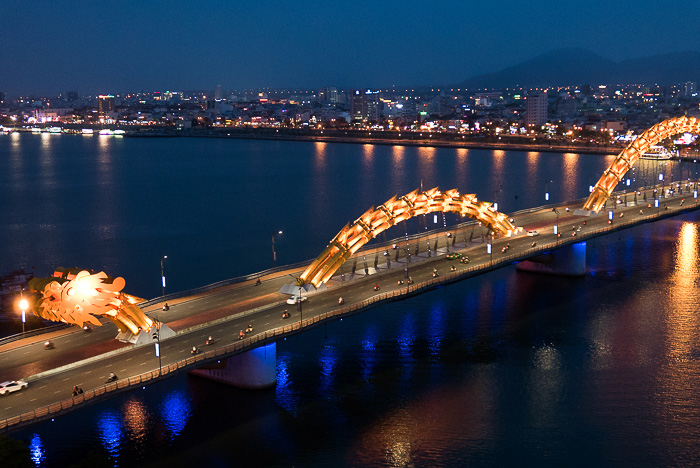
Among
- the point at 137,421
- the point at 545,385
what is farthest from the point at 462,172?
the point at 137,421

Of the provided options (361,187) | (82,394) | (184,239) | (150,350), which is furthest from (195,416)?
(361,187)

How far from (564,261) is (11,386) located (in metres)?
55.4

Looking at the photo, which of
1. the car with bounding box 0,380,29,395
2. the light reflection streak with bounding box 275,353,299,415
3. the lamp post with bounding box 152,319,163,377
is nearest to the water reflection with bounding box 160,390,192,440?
the lamp post with bounding box 152,319,163,377

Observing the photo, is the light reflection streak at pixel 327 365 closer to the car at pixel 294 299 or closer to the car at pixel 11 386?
the car at pixel 294 299

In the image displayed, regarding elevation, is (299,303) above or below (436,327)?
above

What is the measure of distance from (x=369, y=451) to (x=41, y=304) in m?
20.0

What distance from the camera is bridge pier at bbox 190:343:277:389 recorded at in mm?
47531

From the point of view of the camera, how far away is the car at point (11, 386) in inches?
1476

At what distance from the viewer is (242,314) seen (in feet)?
165

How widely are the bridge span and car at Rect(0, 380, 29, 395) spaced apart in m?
0.34

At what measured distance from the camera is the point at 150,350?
144ft

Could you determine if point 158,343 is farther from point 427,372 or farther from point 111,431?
point 427,372

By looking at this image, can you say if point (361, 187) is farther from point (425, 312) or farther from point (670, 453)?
point (670, 453)

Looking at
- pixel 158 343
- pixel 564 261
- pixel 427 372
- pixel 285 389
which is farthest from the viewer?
pixel 564 261
